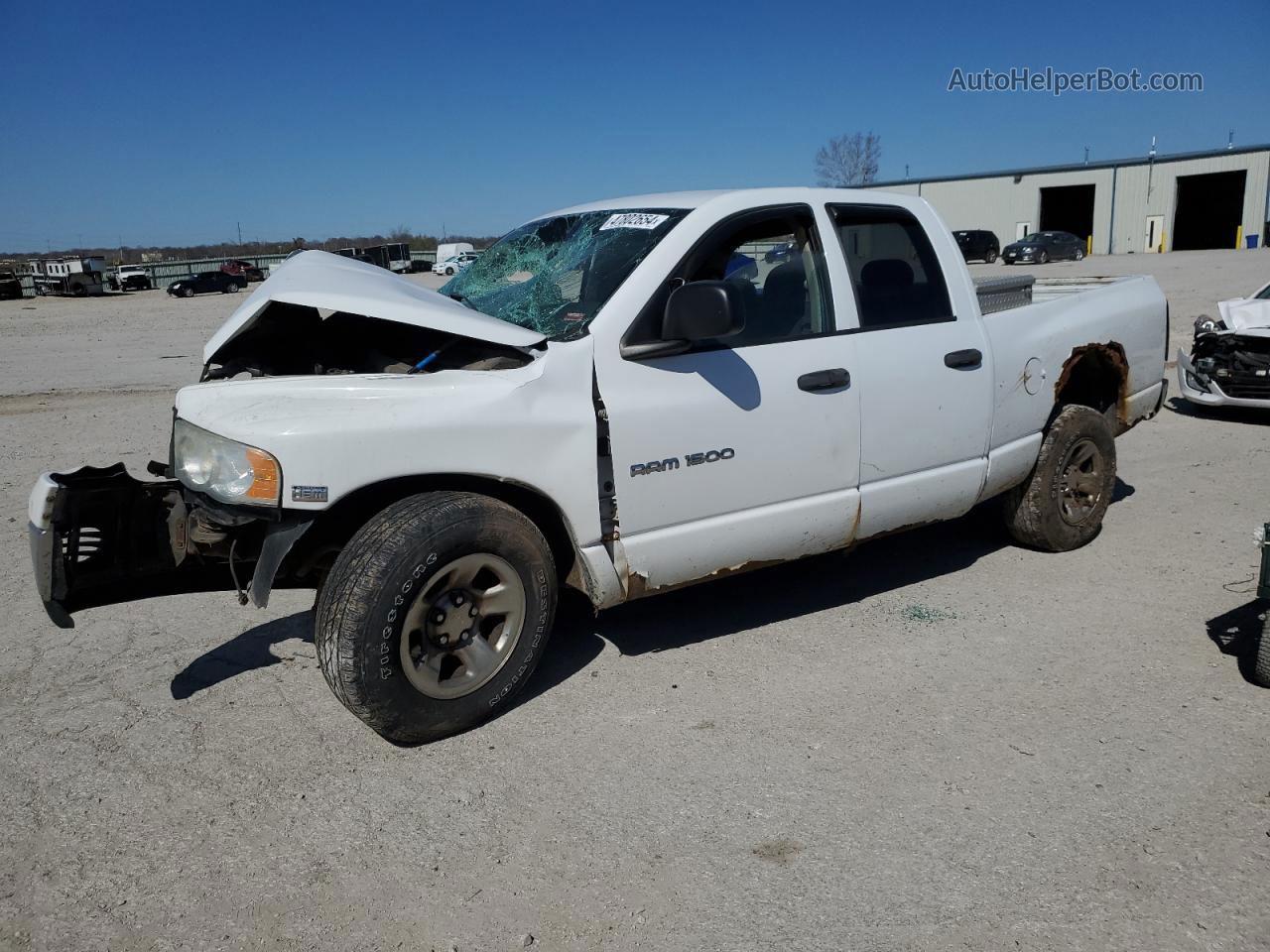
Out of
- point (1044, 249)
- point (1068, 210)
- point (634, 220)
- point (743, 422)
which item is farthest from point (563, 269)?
point (1068, 210)

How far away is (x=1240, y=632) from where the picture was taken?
4.39 metres

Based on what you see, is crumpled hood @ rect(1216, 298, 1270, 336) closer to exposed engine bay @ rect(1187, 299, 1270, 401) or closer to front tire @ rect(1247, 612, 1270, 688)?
exposed engine bay @ rect(1187, 299, 1270, 401)

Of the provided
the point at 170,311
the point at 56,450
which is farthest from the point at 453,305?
the point at 170,311

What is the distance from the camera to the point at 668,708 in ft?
12.6

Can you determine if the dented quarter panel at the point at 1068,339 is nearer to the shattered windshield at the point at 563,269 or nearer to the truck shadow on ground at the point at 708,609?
the truck shadow on ground at the point at 708,609

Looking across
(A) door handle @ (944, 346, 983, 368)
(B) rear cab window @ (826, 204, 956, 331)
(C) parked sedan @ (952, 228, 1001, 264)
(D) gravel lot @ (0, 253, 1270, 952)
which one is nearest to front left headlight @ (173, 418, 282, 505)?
(D) gravel lot @ (0, 253, 1270, 952)

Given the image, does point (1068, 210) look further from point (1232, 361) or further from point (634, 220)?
point (634, 220)

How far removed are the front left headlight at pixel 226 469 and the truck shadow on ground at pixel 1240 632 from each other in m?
3.88

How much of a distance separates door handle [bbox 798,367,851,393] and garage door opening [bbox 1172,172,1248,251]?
57.5 meters

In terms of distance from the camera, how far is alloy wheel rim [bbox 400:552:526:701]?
11.3 feet

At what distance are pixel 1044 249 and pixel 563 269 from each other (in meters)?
43.4

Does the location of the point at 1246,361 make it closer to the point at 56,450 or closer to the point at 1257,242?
the point at 56,450

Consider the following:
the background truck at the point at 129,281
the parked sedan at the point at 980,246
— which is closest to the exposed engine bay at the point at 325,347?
the parked sedan at the point at 980,246

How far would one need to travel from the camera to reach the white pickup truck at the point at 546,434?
333 cm
